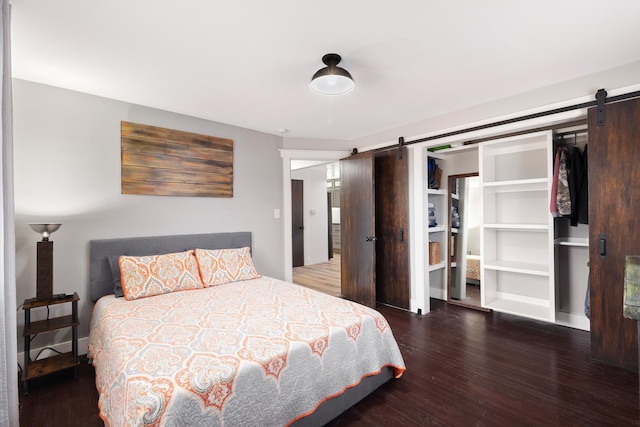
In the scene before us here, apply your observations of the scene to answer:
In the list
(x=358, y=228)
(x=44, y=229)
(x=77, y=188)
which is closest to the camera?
(x=44, y=229)

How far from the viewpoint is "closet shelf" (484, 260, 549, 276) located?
125 inches

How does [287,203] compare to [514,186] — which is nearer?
[514,186]

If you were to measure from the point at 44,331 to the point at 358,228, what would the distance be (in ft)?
10.7

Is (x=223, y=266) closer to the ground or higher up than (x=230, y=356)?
higher up

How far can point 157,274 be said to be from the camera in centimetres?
267

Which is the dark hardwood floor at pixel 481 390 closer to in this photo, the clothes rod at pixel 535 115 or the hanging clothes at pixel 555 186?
the hanging clothes at pixel 555 186

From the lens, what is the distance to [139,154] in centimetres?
298

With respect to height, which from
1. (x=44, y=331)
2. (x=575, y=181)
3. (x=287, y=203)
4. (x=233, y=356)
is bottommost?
(x=44, y=331)

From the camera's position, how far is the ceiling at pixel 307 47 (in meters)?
1.64

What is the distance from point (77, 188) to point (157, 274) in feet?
3.43

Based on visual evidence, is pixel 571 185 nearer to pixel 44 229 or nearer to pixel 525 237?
pixel 525 237

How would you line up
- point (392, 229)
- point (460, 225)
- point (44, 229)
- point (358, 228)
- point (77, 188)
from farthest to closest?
point (460, 225) → point (358, 228) → point (392, 229) → point (77, 188) → point (44, 229)

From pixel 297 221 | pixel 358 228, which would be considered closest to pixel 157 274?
pixel 358 228

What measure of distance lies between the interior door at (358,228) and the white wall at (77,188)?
71.9 inches
